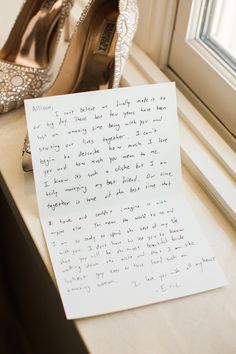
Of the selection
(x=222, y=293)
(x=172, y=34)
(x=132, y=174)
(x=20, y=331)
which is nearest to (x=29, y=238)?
(x=132, y=174)

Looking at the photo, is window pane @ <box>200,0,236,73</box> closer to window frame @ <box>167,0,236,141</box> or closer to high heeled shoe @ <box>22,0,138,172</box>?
window frame @ <box>167,0,236,141</box>

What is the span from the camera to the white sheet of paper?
713 millimetres

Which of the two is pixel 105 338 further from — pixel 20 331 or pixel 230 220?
pixel 20 331

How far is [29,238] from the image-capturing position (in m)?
0.76

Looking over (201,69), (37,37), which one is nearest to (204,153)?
(201,69)

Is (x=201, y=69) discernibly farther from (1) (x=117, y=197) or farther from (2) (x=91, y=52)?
(1) (x=117, y=197)

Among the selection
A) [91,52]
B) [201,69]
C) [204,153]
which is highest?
[91,52]

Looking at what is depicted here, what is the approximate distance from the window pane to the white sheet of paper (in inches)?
7.6

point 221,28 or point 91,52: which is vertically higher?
point 91,52

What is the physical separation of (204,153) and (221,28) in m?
0.23

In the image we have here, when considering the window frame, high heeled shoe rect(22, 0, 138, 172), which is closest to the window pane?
the window frame

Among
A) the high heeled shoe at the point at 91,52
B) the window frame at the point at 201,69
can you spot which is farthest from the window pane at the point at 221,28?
the high heeled shoe at the point at 91,52

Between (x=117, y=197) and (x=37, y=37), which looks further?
(x=37, y=37)

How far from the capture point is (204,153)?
33.9 inches
